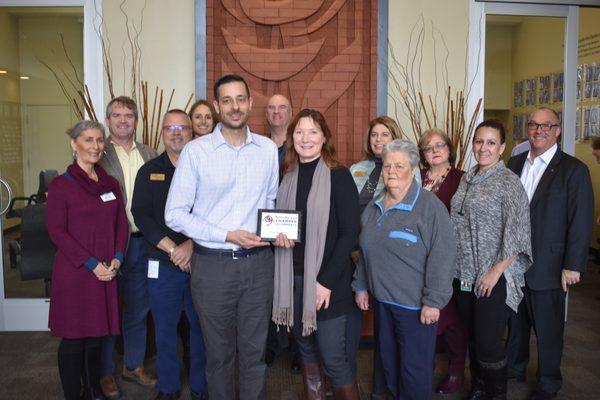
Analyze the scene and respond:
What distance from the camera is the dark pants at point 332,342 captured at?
2.47 meters

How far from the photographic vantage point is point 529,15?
14.4 feet

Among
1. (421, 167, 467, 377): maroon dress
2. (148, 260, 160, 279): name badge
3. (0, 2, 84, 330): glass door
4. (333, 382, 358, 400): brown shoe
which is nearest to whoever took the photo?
(333, 382, 358, 400): brown shoe

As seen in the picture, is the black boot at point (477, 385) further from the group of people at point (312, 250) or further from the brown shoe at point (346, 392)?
the brown shoe at point (346, 392)

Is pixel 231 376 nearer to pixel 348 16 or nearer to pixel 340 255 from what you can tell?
pixel 340 255

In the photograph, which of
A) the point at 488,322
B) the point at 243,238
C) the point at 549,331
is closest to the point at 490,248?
the point at 488,322

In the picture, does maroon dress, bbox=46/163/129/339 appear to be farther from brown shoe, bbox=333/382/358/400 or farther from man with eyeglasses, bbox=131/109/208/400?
brown shoe, bbox=333/382/358/400

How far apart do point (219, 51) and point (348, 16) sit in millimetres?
1077

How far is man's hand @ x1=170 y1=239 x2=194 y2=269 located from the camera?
8.51 feet

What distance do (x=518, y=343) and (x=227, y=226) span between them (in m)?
2.06

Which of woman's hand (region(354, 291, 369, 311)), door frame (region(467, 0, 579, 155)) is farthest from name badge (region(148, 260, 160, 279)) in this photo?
door frame (region(467, 0, 579, 155))

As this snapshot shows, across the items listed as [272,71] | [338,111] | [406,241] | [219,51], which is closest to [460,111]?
[338,111]

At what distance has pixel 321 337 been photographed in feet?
8.15

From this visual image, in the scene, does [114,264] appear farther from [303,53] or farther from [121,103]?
[303,53]

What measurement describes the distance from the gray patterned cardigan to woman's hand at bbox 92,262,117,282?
1.80 m
